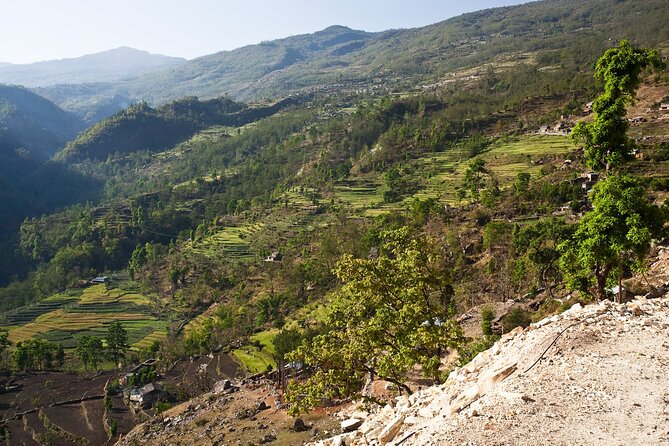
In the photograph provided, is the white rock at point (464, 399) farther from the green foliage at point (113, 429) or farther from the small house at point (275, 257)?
the small house at point (275, 257)

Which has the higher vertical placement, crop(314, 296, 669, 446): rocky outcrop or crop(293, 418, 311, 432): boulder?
crop(314, 296, 669, 446): rocky outcrop

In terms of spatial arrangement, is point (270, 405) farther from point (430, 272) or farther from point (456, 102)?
point (456, 102)

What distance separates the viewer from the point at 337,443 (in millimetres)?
11273

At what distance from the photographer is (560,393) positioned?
367 inches

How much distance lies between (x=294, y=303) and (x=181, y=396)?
20.8 m

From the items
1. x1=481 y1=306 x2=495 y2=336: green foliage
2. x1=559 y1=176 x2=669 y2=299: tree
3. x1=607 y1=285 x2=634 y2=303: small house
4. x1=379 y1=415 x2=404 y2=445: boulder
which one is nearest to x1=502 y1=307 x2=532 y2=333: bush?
x1=481 y1=306 x2=495 y2=336: green foliage

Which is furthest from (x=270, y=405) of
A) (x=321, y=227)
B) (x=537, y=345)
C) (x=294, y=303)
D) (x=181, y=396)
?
(x=321, y=227)

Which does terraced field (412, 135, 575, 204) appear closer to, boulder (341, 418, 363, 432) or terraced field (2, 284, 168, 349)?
terraced field (2, 284, 168, 349)

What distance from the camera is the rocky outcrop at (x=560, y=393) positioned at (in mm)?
8305

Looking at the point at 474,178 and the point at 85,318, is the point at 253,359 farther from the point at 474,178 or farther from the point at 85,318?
the point at 85,318

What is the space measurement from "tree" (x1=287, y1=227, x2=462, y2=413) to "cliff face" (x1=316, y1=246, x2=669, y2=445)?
1.55 meters

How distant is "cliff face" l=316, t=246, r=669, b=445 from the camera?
830 cm

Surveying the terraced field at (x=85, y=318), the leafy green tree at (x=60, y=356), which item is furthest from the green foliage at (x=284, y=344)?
the leafy green tree at (x=60, y=356)

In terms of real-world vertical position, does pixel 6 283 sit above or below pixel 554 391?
below
